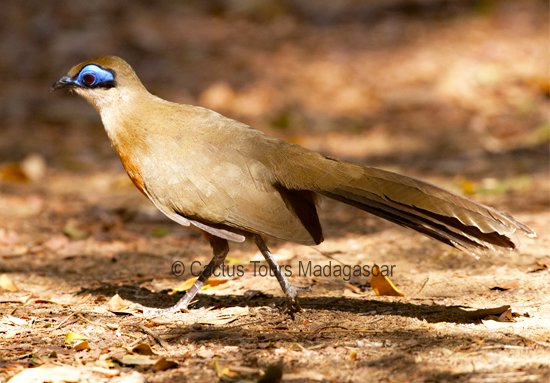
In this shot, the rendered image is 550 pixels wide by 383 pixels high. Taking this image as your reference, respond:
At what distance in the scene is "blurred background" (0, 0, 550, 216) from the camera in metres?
9.46

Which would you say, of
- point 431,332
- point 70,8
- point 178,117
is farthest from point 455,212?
point 70,8

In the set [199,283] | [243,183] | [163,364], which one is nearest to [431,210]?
[243,183]

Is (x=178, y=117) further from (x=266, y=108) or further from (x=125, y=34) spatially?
(x=125, y=34)

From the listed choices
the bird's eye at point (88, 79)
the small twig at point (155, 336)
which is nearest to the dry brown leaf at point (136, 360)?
the small twig at point (155, 336)

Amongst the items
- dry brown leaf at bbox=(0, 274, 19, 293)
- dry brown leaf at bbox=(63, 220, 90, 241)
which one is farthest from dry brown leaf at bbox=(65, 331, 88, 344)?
dry brown leaf at bbox=(63, 220, 90, 241)

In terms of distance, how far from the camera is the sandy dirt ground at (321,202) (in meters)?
3.87

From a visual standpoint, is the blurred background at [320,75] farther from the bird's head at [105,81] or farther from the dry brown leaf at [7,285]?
the bird's head at [105,81]

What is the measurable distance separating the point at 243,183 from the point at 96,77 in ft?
3.86

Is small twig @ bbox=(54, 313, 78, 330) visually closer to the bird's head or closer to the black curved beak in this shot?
the bird's head

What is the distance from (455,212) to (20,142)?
6990 millimetres

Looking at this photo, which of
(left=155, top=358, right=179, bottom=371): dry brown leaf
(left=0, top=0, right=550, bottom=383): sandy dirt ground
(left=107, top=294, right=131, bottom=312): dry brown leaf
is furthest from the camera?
(left=107, top=294, right=131, bottom=312): dry brown leaf

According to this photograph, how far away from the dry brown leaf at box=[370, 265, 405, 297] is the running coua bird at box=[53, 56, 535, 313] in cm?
56

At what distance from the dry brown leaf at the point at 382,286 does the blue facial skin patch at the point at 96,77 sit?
1.94 metres

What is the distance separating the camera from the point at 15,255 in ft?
20.5
